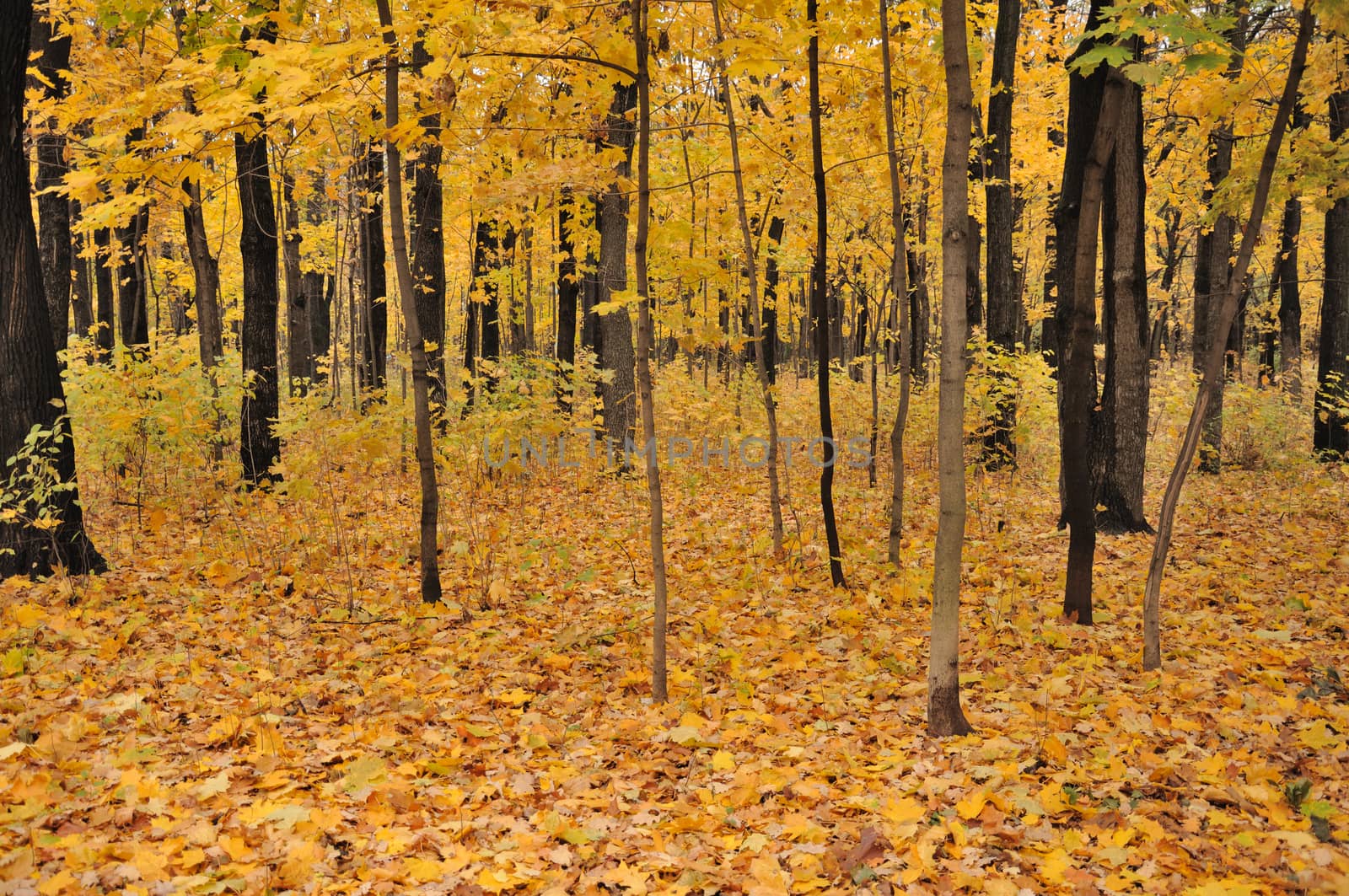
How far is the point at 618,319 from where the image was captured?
12.1 metres

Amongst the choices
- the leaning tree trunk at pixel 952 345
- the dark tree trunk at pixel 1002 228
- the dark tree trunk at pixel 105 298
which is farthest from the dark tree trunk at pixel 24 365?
the dark tree trunk at pixel 1002 228

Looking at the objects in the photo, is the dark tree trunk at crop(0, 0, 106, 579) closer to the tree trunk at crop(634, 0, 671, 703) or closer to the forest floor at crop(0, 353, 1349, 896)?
the forest floor at crop(0, 353, 1349, 896)

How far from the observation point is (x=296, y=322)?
1522 centimetres

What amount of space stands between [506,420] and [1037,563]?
20.0 ft

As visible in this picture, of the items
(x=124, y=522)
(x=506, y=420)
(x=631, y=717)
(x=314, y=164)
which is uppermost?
(x=314, y=164)

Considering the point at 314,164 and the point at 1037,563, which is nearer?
the point at 1037,563

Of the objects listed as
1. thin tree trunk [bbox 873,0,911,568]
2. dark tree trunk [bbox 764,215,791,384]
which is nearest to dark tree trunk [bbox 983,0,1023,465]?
dark tree trunk [bbox 764,215,791,384]

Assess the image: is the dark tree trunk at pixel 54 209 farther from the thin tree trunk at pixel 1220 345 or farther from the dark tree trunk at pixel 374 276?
the thin tree trunk at pixel 1220 345

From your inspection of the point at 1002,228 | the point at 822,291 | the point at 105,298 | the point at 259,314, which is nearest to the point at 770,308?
the point at 1002,228

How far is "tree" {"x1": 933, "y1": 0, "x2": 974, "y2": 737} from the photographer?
13.4 ft

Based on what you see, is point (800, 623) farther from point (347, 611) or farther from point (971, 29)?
point (971, 29)

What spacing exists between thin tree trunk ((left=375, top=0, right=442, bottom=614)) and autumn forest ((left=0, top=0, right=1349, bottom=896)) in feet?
0.13

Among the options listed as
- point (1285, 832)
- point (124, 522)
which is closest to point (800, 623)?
point (1285, 832)

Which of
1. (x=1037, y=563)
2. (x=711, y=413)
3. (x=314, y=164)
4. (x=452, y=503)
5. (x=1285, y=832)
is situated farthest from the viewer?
(x=711, y=413)
